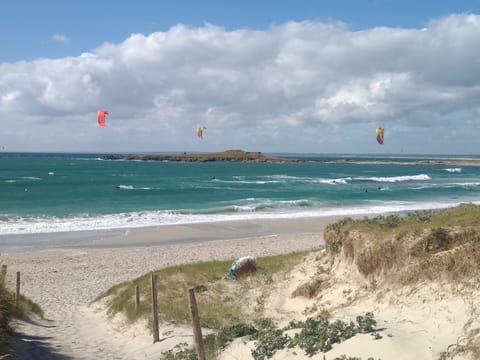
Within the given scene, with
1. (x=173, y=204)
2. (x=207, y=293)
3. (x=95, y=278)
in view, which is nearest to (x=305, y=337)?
(x=207, y=293)

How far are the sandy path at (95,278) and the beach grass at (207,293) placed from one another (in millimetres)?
620

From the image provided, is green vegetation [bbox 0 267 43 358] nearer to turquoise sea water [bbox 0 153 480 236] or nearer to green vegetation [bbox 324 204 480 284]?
green vegetation [bbox 324 204 480 284]

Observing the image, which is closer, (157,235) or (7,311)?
(7,311)

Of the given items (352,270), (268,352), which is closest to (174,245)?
(352,270)

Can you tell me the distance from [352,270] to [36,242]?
19.4 metres

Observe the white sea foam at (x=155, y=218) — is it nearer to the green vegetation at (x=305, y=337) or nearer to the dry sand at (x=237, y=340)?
the dry sand at (x=237, y=340)

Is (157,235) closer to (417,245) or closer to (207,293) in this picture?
(207,293)

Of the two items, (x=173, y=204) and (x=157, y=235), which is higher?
(x=173, y=204)

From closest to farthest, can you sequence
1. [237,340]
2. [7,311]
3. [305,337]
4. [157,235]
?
[305,337] → [237,340] → [7,311] → [157,235]

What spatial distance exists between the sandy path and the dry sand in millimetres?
29

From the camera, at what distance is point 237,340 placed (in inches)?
285

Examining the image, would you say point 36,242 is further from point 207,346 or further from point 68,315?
point 207,346

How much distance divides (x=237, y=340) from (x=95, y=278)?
11.5 m

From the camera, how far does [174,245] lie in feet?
77.2
